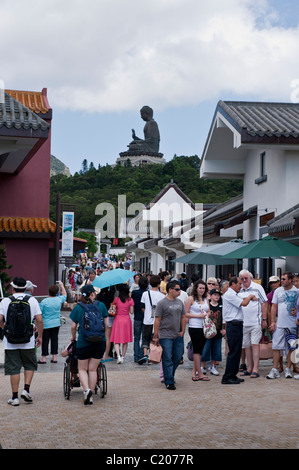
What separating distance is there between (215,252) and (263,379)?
17.7ft

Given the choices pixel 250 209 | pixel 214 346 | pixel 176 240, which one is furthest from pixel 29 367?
pixel 176 240

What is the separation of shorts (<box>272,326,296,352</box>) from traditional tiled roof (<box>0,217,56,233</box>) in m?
11.2

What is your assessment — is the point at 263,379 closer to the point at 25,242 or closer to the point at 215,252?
the point at 215,252

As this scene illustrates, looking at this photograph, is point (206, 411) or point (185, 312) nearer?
point (206, 411)

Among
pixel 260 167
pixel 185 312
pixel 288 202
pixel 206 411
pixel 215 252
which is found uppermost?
pixel 260 167

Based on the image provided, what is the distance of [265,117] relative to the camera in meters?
19.3

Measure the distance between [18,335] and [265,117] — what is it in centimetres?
1245

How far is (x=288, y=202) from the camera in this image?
56.6 feet

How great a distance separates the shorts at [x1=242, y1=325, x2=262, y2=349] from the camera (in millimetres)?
11688

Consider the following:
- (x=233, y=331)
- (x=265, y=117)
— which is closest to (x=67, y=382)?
(x=233, y=331)

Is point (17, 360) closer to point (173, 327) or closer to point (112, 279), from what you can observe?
point (173, 327)

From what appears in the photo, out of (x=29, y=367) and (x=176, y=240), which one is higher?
(x=176, y=240)

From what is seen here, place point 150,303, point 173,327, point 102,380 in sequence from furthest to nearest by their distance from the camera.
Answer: point 150,303 → point 173,327 → point 102,380

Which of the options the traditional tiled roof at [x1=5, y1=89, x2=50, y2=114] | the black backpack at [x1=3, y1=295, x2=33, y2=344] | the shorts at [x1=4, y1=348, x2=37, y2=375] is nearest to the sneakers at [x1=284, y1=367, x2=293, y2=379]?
the shorts at [x1=4, y1=348, x2=37, y2=375]
